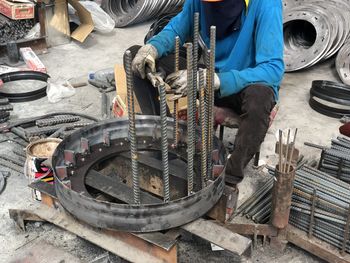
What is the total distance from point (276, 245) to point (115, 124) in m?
0.99

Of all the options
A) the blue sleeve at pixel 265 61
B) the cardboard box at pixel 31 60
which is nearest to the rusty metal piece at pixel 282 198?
the blue sleeve at pixel 265 61

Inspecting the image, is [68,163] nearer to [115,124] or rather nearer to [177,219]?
[115,124]

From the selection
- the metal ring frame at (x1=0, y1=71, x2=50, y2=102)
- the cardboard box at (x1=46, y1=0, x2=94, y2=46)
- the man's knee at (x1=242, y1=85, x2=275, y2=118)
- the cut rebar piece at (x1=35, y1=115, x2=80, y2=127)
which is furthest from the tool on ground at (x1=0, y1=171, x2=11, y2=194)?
the cardboard box at (x1=46, y1=0, x2=94, y2=46)

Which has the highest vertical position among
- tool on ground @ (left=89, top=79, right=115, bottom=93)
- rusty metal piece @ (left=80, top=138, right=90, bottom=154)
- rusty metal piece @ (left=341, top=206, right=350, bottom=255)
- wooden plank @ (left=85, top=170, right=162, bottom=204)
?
rusty metal piece @ (left=80, top=138, right=90, bottom=154)

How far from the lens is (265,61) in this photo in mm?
2305

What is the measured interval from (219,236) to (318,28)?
293 centimetres

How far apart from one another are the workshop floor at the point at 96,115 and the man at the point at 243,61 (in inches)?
16.6

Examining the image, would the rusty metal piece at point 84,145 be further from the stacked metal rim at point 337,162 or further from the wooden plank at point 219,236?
the stacked metal rim at point 337,162

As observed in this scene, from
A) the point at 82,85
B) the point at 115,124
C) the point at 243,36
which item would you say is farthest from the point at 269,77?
the point at 82,85

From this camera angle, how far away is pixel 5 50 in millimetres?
4402

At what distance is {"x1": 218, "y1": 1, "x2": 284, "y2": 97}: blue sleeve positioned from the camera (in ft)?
7.50

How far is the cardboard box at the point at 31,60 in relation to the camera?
4088 mm

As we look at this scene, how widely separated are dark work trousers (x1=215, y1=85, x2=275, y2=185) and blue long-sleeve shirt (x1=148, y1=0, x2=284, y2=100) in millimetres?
78

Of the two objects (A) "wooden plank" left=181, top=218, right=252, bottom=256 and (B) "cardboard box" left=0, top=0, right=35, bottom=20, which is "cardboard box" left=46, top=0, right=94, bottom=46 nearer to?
(B) "cardboard box" left=0, top=0, right=35, bottom=20
